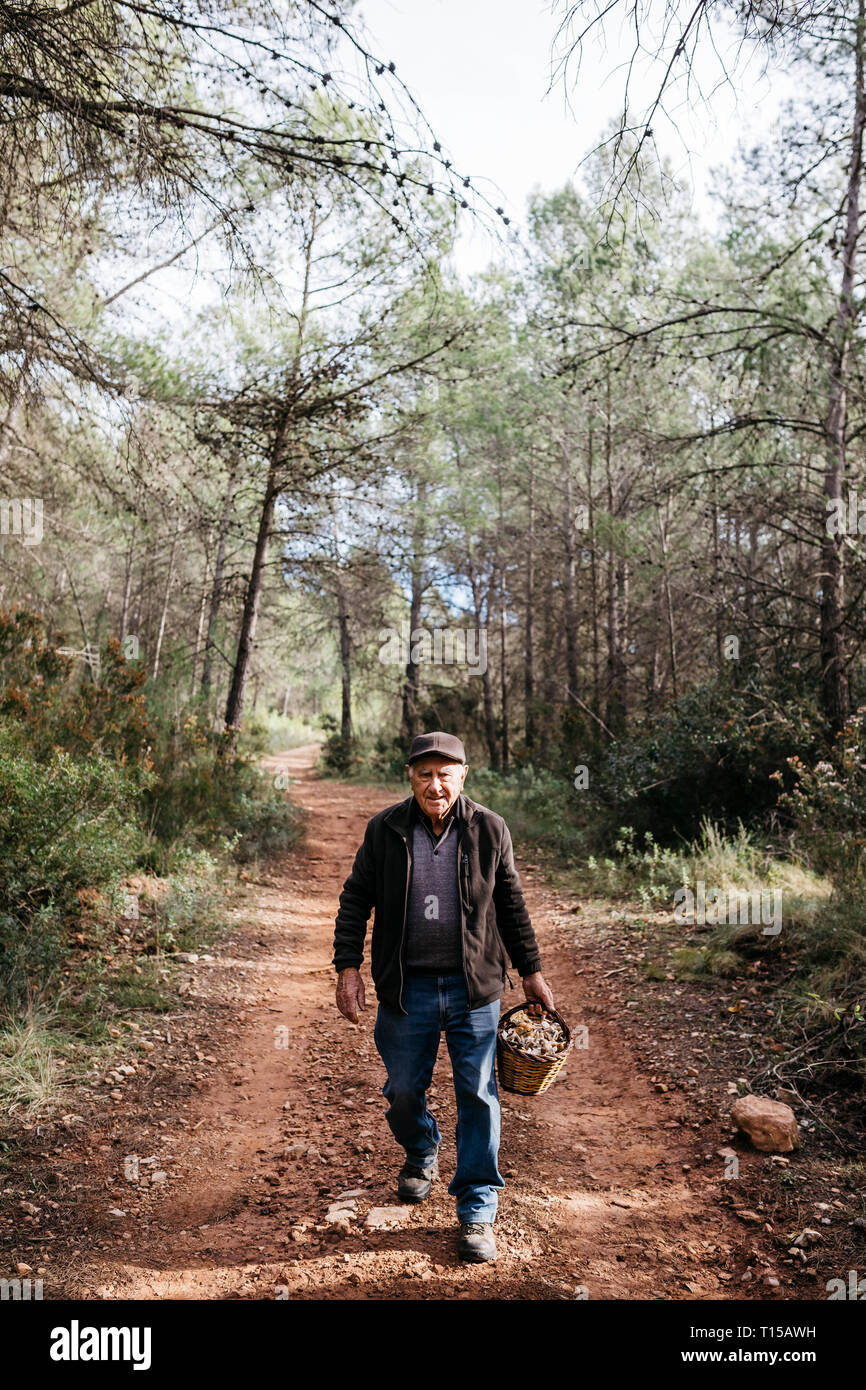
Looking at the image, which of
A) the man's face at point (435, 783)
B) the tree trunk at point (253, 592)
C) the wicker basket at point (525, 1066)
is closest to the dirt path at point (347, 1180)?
the wicker basket at point (525, 1066)

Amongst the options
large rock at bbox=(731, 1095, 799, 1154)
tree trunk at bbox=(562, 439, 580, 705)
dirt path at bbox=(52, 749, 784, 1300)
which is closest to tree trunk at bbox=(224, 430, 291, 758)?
dirt path at bbox=(52, 749, 784, 1300)

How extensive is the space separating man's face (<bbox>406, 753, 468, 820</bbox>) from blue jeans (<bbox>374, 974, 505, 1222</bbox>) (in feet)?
2.21

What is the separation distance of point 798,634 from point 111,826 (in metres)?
7.92

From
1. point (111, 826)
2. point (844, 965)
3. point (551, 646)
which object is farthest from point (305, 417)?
point (551, 646)

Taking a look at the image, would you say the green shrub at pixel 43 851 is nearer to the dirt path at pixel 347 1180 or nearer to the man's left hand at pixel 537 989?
the dirt path at pixel 347 1180

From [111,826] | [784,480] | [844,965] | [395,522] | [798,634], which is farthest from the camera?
[395,522]

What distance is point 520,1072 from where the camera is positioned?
377cm

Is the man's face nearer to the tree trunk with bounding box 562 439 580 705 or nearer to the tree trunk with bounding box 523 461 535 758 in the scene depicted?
the tree trunk with bounding box 562 439 580 705

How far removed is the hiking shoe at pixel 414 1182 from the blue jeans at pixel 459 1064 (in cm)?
22

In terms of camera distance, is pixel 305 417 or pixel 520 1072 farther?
pixel 305 417

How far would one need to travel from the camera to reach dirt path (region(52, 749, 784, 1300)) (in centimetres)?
324

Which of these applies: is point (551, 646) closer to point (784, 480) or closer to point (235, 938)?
point (784, 480)

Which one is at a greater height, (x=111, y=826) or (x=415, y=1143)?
(x=111, y=826)

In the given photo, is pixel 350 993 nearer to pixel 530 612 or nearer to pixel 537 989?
pixel 537 989
